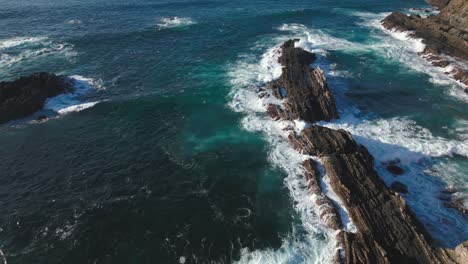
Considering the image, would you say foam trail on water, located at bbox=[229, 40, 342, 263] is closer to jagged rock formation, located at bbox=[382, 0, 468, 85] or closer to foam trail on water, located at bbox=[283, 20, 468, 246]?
foam trail on water, located at bbox=[283, 20, 468, 246]

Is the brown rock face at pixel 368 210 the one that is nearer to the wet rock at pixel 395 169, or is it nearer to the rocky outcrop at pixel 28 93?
the wet rock at pixel 395 169

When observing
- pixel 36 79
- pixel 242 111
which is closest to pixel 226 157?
pixel 242 111

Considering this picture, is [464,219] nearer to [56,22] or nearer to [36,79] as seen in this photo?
[36,79]

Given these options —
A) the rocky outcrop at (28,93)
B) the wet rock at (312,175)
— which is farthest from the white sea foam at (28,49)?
the wet rock at (312,175)

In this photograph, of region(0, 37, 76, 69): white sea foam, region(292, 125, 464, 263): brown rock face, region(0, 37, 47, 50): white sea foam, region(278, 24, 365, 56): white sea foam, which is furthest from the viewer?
region(0, 37, 47, 50): white sea foam

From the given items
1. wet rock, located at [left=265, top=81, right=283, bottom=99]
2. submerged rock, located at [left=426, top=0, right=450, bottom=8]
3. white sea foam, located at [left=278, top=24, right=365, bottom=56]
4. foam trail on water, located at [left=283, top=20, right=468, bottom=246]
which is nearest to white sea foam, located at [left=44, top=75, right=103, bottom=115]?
wet rock, located at [left=265, top=81, right=283, bottom=99]

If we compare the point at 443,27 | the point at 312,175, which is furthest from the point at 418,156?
the point at 443,27
